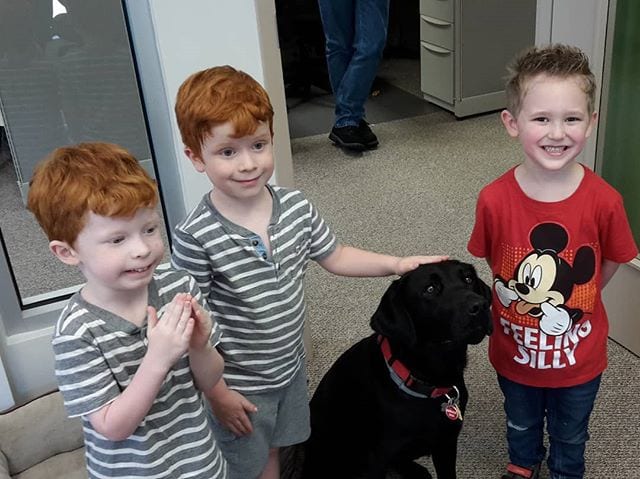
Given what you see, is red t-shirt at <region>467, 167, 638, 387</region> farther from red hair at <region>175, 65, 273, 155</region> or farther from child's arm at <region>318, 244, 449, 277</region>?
red hair at <region>175, 65, 273, 155</region>

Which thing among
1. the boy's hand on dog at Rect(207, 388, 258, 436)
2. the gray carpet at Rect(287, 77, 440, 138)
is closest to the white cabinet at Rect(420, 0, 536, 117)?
the gray carpet at Rect(287, 77, 440, 138)

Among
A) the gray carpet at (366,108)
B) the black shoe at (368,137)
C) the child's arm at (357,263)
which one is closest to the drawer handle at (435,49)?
the gray carpet at (366,108)

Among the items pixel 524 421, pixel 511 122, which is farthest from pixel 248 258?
pixel 524 421

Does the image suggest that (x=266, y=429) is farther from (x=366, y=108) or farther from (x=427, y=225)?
Result: (x=366, y=108)

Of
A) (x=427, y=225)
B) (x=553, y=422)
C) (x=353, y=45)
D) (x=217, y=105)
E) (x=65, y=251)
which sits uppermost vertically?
(x=217, y=105)

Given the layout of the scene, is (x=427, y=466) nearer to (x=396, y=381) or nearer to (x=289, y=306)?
(x=396, y=381)

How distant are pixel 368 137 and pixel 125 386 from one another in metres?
2.66

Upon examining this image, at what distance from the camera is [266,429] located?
1.32 m

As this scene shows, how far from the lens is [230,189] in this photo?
3.84 feet

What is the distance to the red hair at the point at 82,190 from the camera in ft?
3.16

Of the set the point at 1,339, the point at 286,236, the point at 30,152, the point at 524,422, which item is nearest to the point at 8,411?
the point at 1,339

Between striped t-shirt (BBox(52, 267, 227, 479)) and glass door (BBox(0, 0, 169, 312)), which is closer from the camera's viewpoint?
striped t-shirt (BBox(52, 267, 227, 479))

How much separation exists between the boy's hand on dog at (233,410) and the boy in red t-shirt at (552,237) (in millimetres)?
503

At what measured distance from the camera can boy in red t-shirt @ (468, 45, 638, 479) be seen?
1.24 meters
